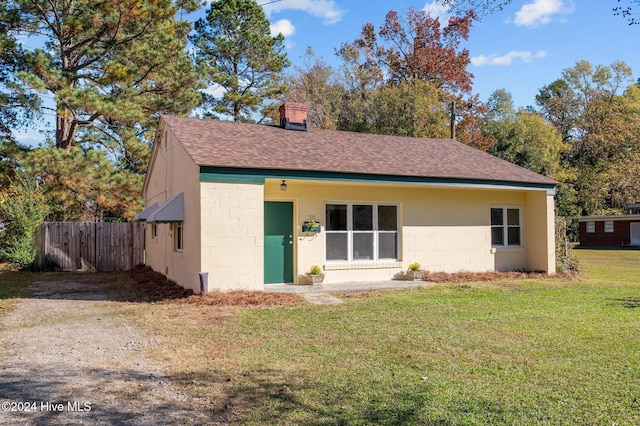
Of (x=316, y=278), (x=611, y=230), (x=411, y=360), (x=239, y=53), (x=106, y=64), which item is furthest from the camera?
(x=611, y=230)

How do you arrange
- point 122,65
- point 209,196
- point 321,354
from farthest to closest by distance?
point 122,65 → point 209,196 → point 321,354

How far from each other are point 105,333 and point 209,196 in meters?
3.91

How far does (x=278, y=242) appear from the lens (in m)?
12.6

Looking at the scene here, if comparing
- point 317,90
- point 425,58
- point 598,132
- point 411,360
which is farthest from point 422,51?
point 411,360

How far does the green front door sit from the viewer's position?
12.5 meters

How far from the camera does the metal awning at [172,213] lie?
1181 cm

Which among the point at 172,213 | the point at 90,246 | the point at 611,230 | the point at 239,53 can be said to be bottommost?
the point at 90,246

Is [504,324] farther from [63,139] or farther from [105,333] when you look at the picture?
[63,139]

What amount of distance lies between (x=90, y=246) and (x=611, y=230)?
115 ft

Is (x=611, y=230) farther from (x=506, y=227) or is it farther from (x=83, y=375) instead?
(x=83, y=375)

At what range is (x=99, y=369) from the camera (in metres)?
5.59

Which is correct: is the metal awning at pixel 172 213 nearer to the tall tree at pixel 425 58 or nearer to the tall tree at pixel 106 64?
the tall tree at pixel 106 64

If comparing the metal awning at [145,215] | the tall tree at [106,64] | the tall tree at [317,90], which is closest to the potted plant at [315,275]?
the metal awning at [145,215]

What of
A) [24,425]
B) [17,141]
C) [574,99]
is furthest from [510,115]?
[24,425]
